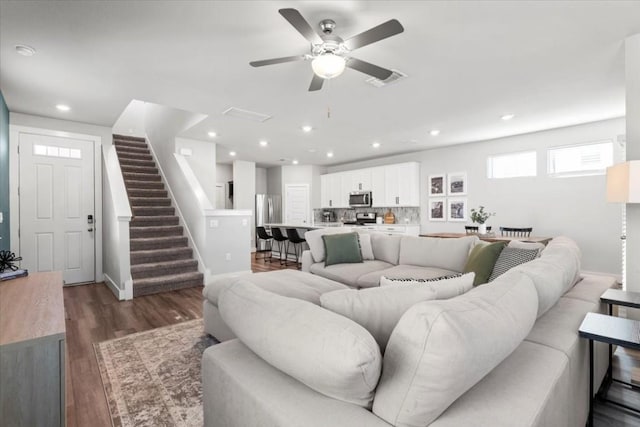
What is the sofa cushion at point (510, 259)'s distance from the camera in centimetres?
248

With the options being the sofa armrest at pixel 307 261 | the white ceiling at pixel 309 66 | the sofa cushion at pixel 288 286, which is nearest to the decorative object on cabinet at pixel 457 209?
the white ceiling at pixel 309 66

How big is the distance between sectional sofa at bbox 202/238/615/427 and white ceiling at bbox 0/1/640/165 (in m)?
1.96

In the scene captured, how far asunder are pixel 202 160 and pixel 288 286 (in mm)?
4519

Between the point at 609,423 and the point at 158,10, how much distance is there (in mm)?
3766

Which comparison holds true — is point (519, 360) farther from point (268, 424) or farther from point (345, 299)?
point (268, 424)

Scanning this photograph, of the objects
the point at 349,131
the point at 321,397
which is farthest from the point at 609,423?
the point at 349,131

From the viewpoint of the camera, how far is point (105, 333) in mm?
3043

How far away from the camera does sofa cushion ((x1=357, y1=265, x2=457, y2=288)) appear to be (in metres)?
3.32

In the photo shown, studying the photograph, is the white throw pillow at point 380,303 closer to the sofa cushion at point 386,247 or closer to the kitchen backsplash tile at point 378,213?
the sofa cushion at point 386,247

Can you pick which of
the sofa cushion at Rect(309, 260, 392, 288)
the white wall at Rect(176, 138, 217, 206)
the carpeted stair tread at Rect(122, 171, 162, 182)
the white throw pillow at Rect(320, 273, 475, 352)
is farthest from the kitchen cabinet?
the white throw pillow at Rect(320, 273, 475, 352)

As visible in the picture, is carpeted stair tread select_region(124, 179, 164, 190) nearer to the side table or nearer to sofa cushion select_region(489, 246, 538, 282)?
sofa cushion select_region(489, 246, 538, 282)

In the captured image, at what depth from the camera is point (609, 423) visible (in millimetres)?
1736

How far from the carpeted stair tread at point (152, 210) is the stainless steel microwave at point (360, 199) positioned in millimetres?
4475

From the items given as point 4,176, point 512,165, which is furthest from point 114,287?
point 512,165
